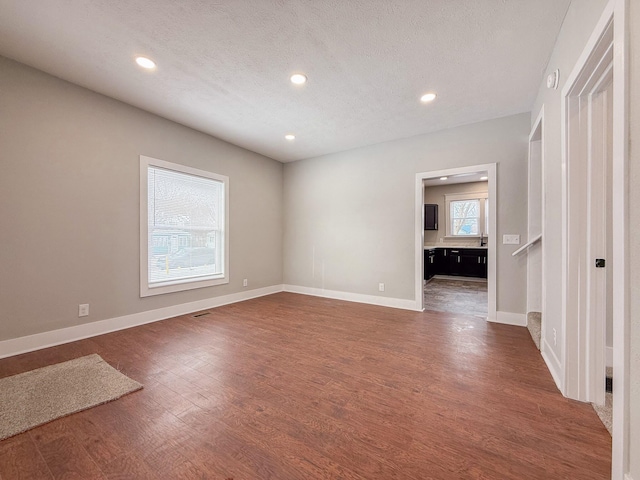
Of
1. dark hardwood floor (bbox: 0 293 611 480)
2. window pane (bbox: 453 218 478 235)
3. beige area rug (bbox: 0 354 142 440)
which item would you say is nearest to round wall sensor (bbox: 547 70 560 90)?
dark hardwood floor (bbox: 0 293 611 480)

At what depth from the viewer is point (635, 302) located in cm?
97

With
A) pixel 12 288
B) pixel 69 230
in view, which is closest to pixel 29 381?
pixel 12 288

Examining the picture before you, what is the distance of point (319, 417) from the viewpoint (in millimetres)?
1630

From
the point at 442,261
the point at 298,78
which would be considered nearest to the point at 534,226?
the point at 298,78

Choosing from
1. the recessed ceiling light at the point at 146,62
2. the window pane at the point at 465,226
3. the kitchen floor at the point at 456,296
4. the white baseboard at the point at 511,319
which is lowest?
the kitchen floor at the point at 456,296

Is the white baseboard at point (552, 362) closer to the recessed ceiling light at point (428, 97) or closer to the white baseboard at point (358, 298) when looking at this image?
the white baseboard at point (358, 298)

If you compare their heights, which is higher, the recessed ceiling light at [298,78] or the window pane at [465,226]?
the recessed ceiling light at [298,78]

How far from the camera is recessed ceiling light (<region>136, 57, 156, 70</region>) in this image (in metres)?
2.38

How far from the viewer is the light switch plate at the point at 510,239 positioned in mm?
3431

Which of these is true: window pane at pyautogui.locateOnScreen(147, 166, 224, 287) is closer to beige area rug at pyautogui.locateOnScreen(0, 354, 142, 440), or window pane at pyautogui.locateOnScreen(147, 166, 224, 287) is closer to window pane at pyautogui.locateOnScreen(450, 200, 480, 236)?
beige area rug at pyautogui.locateOnScreen(0, 354, 142, 440)

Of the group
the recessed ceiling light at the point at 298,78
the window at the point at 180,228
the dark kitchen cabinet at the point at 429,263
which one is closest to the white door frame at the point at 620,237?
the recessed ceiling light at the point at 298,78

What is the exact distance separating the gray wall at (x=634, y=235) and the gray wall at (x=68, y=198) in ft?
14.0

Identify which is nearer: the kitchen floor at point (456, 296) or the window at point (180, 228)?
the window at point (180, 228)

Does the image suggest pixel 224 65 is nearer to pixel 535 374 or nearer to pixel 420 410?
pixel 420 410
